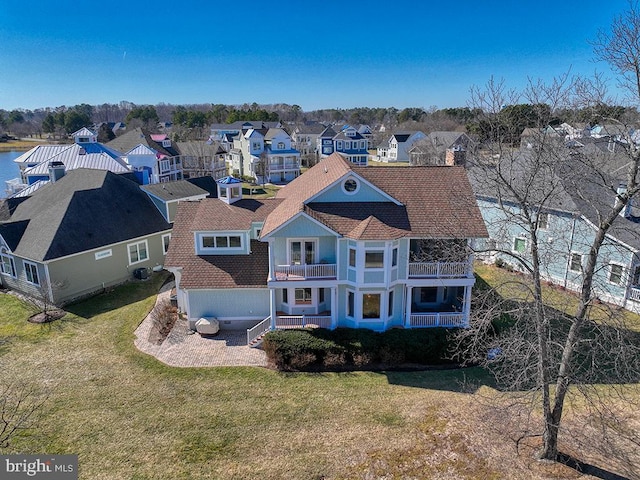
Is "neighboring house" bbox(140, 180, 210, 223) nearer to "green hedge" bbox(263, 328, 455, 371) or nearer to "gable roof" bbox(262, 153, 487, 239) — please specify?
"gable roof" bbox(262, 153, 487, 239)

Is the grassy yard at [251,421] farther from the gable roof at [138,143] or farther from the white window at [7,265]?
the gable roof at [138,143]

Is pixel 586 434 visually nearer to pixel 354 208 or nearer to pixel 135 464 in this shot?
pixel 354 208

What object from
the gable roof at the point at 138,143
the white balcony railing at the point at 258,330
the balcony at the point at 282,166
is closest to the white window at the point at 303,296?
the white balcony railing at the point at 258,330

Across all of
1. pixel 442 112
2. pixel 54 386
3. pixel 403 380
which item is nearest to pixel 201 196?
pixel 54 386

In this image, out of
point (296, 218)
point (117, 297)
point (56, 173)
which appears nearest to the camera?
point (296, 218)

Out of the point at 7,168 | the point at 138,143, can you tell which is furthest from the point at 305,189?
the point at 7,168

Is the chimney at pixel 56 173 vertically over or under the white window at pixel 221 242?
over

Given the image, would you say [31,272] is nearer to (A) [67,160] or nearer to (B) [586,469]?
(A) [67,160]
